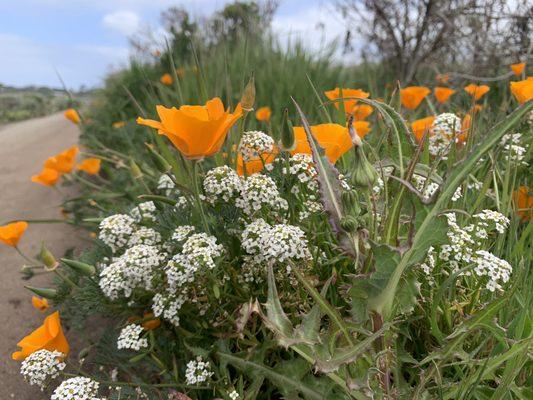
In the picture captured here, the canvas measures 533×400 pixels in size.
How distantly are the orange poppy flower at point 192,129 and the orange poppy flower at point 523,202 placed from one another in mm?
1100

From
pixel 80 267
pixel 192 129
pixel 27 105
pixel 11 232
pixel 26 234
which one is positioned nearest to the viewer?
pixel 192 129

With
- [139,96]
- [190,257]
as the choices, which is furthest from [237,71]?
[190,257]

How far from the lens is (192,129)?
3.42 ft

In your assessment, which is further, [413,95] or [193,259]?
[413,95]

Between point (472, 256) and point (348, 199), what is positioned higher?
point (348, 199)

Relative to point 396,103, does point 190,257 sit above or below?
below

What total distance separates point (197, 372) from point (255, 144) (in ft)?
1.89

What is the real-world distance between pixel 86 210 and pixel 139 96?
2875 millimetres

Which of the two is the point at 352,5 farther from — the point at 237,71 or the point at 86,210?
the point at 86,210

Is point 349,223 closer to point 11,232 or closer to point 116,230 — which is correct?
point 116,230

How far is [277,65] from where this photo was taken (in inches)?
185

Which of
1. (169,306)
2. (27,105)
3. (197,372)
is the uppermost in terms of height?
(169,306)

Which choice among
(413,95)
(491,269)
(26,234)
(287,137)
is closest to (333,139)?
(287,137)

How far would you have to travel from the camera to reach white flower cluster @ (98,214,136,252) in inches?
53.9
